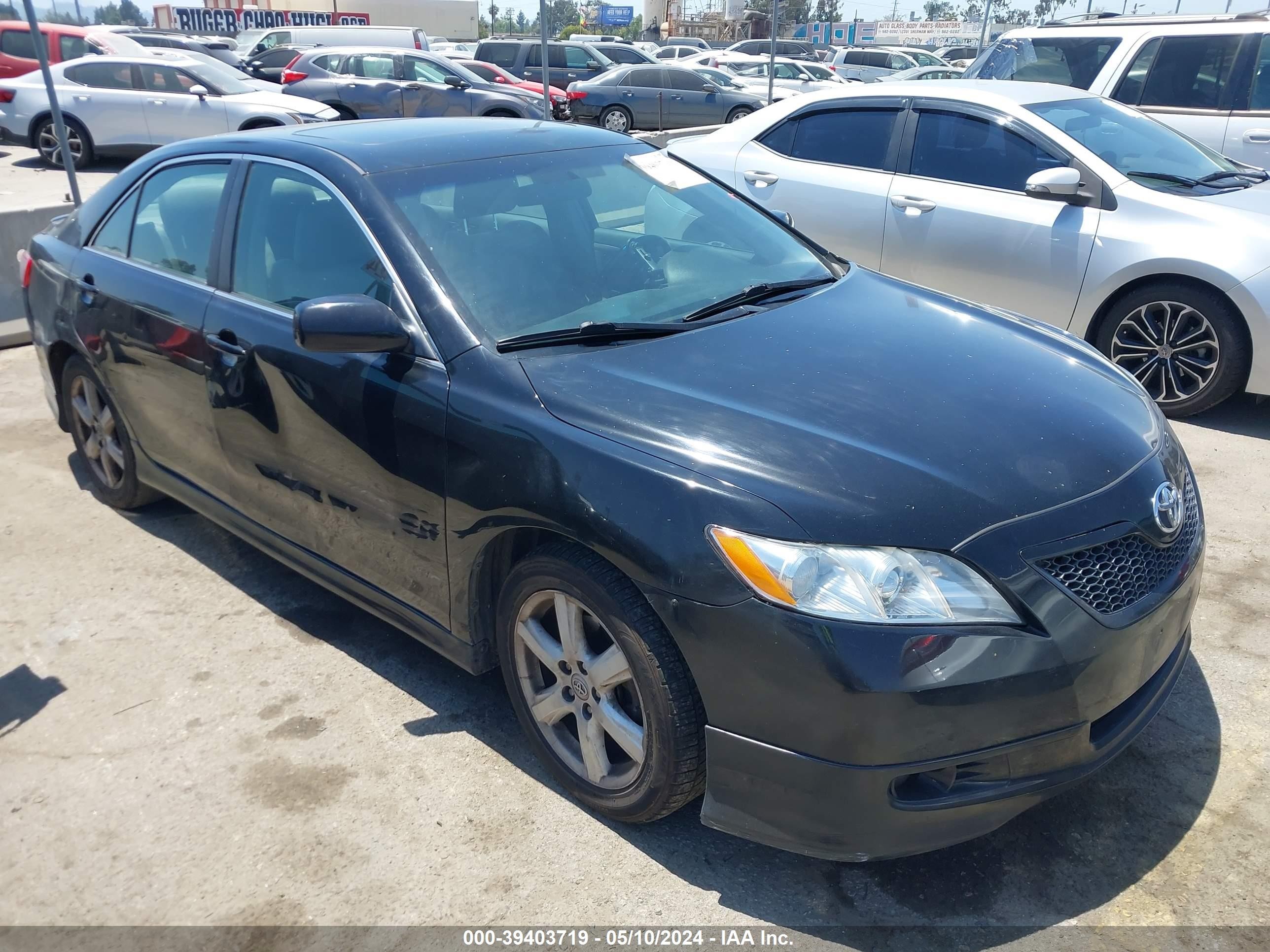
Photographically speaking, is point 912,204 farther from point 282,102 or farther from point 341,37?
point 341,37

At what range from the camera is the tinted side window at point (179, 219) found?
3.71 metres

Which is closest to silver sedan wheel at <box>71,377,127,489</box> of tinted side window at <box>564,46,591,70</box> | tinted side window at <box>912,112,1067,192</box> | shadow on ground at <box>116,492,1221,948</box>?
shadow on ground at <box>116,492,1221,948</box>

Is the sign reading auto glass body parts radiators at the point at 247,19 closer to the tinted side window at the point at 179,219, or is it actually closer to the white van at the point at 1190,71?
Result: the white van at the point at 1190,71

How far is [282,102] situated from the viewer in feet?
48.2

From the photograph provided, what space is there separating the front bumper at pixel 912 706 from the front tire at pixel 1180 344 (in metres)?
3.37

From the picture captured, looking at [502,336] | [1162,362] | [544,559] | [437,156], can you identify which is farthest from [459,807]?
[1162,362]

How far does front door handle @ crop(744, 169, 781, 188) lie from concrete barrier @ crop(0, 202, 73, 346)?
4812 millimetres

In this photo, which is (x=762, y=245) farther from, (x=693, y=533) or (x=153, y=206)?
(x=153, y=206)

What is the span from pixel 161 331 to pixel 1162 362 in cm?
478

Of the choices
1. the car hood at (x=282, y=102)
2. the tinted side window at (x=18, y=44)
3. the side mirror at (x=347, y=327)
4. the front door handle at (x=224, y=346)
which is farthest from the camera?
the tinted side window at (x=18, y=44)

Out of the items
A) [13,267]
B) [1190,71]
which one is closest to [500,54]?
[1190,71]

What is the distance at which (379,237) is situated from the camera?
9.92ft

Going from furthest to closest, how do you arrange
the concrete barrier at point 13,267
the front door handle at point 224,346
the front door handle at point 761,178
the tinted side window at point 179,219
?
the concrete barrier at point 13,267, the front door handle at point 761,178, the tinted side window at point 179,219, the front door handle at point 224,346

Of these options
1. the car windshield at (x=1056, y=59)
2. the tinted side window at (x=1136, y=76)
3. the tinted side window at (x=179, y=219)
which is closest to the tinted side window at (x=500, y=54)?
the car windshield at (x=1056, y=59)
